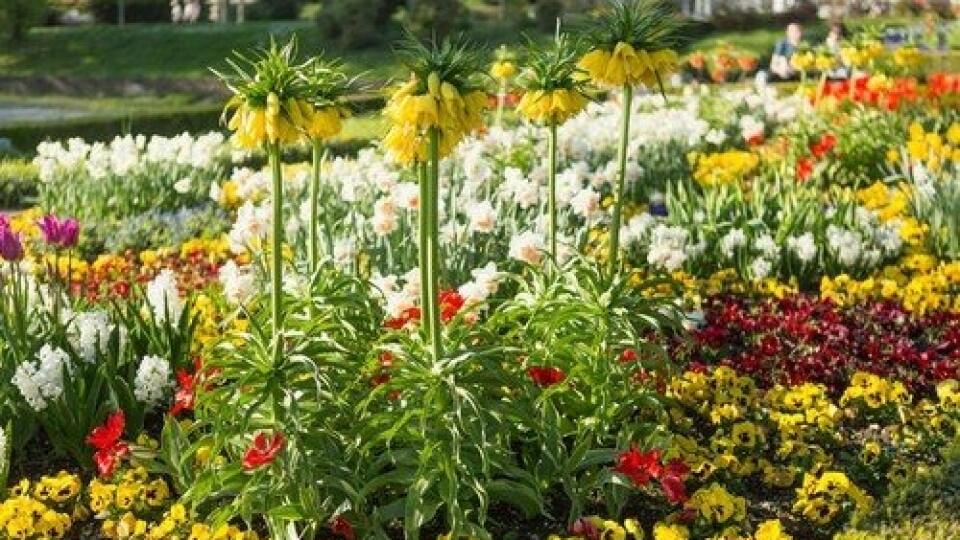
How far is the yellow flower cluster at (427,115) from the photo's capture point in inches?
150

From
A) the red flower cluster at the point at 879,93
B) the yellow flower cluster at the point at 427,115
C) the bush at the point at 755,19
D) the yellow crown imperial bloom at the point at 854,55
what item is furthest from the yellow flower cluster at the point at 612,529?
the bush at the point at 755,19

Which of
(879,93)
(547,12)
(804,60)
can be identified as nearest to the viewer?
(879,93)

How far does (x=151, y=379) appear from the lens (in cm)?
490

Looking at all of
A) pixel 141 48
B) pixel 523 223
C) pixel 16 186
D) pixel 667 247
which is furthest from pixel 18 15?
pixel 667 247

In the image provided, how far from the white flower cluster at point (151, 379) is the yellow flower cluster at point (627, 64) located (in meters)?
1.71

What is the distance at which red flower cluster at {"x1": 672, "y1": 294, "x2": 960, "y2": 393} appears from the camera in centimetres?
586

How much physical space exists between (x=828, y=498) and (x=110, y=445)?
2.21 m

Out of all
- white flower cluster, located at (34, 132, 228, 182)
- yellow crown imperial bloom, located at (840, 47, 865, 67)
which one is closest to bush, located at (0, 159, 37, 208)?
white flower cluster, located at (34, 132, 228, 182)

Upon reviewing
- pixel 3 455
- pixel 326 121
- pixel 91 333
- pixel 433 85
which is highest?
pixel 433 85

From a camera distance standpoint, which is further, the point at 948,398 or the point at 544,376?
the point at 948,398

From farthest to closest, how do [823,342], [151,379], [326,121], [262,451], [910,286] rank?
[910,286], [823,342], [151,379], [326,121], [262,451]

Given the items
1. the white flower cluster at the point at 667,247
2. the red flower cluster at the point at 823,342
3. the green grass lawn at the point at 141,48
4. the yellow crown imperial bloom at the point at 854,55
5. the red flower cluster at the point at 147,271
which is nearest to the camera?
the red flower cluster at the point at 823,342

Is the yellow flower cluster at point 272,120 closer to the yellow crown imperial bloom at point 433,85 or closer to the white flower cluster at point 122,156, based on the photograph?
the yellow crown imperial bloom at point 433,85

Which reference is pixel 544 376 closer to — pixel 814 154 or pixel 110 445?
pixel 110 445
